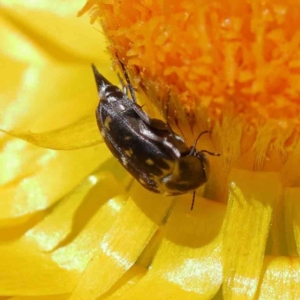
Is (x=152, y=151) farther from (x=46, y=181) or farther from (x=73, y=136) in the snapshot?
(x=46, y=181)

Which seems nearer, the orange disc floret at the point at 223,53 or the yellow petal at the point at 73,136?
the orange disc floret at the point at 223,53

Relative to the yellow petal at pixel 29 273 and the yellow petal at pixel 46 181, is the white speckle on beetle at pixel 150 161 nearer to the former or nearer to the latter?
the yellow petal at pixel 29 273

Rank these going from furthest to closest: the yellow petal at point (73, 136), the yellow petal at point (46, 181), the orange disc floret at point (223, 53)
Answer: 1. the yellow petal at point (46, 181)
2. the yellow petal at point (73, 136)
3. the orange disc floret at point (223, 53)

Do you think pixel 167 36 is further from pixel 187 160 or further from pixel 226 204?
pixel 226 204

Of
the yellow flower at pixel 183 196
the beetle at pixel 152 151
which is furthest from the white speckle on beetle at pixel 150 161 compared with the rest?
the yellow flower at pixel 183 196

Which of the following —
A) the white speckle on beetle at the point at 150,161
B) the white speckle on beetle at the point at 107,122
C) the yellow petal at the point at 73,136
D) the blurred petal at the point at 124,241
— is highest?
the white speckle on beetle at the point at 107,122

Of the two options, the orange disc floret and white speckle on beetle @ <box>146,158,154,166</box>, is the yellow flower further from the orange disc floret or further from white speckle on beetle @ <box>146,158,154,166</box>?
white speckle on beetle @ <box>146,158,154,166</box>
